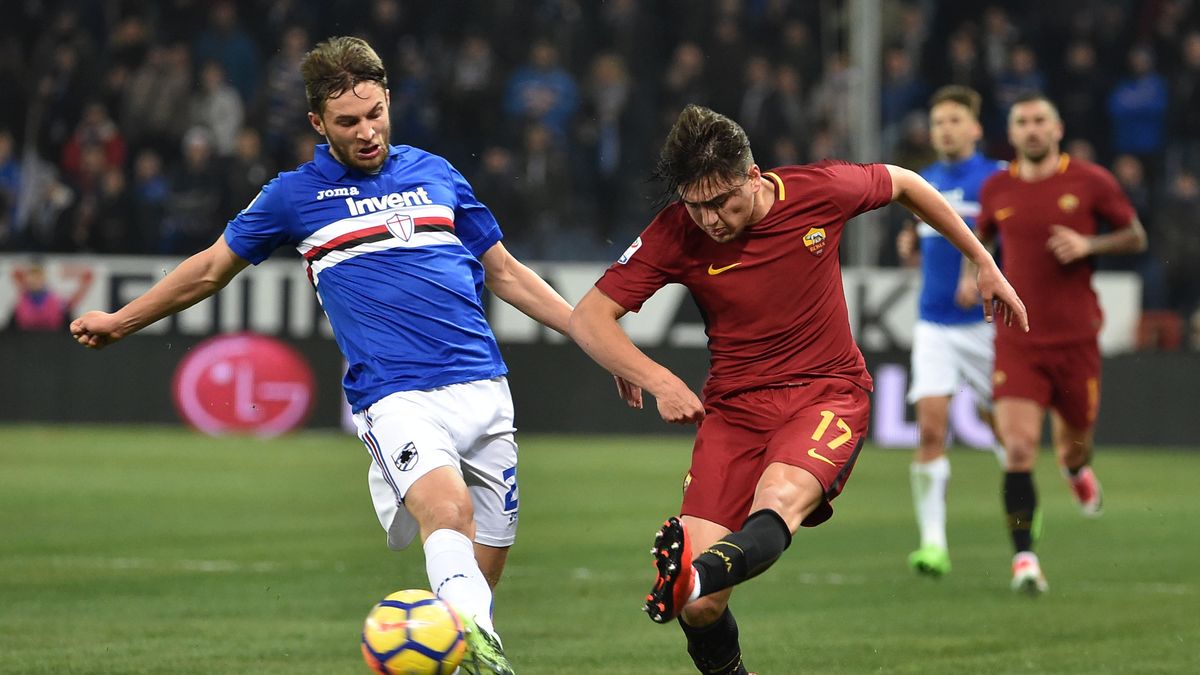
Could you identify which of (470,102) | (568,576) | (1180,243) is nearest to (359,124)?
(568,576)

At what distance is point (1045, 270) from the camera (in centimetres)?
998

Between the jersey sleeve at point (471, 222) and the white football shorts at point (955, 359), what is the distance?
4747 mm

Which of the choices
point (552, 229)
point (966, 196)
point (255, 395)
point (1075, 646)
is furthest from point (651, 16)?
point (1075, 646)

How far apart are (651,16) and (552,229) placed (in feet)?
10.4

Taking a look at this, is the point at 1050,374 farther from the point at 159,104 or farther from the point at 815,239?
the point at 159,104

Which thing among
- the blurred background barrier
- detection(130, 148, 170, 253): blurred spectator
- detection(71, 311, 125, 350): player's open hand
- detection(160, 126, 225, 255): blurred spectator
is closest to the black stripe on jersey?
detection(71, 311, 125, 350): player's open hand

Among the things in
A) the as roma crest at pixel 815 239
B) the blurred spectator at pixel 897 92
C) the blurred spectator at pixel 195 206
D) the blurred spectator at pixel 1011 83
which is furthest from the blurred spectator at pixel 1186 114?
the as roma crest at pixel 815 239

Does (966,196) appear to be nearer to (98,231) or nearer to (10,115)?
(98,231)

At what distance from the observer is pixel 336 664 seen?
22.9 ft

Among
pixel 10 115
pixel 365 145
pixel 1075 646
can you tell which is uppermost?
pixel 10 115

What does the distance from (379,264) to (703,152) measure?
1.21 metres

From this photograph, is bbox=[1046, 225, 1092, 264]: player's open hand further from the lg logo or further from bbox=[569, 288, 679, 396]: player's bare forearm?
the lg logo

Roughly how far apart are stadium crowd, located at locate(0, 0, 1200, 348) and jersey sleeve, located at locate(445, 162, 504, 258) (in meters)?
12.6

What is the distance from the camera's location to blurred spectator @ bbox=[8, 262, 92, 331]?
62.6ft
